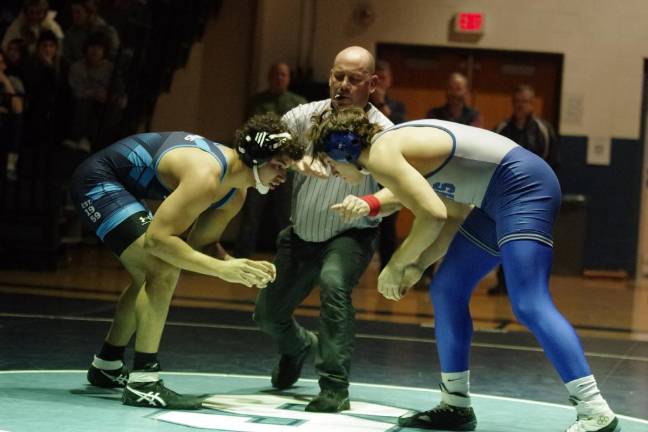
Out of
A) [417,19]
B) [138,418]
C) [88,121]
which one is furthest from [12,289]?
[417,19]

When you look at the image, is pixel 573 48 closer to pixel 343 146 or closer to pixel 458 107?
pixel 458 107

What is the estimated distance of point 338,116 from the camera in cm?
480

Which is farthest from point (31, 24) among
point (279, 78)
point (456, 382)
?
point (456, 382)

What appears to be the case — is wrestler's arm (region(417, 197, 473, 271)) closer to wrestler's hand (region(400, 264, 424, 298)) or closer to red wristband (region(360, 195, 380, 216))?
wrestler's hand (region(400, 264, 424, 298))

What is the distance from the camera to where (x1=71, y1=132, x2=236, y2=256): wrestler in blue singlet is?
5070 mm

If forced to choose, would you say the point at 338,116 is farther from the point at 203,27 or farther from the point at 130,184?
the point at 203,27

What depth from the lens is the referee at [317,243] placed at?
17.3ft

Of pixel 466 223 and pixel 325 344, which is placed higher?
pixel 466 223

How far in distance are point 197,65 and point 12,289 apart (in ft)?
18.9

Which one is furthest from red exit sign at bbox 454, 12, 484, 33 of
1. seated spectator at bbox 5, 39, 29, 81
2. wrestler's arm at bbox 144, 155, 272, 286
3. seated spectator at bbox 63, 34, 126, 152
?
wrestler's arm at bbox 144, 155, 272, 286

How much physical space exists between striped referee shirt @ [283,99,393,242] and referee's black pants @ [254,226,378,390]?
0.04m

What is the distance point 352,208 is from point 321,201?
748 millimetres

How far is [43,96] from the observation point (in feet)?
34.7

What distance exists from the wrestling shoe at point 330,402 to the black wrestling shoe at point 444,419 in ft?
0.89
